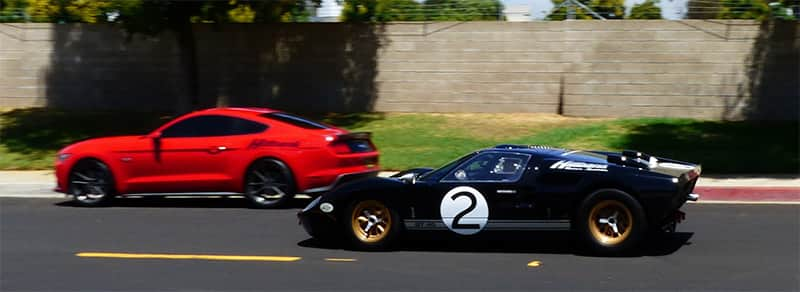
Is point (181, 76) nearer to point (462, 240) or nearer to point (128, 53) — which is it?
point (128, 53)

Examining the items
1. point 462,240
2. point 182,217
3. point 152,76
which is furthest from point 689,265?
point 152,76

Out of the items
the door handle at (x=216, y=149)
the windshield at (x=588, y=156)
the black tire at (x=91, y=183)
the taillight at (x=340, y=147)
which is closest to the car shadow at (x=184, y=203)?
the black tire at (x=91, y=183)

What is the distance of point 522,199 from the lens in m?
9.42

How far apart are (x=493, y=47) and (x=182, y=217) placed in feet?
36.3

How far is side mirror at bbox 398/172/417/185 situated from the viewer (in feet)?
32.3

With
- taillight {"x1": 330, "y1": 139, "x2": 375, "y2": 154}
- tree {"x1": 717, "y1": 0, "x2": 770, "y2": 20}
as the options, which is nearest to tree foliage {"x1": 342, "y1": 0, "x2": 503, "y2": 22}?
tree {"x1": 717, "y1": 0, "x2": 770, "y2": 20}

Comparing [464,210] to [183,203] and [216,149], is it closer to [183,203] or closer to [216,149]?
[216,149]

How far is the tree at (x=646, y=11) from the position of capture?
2208cm

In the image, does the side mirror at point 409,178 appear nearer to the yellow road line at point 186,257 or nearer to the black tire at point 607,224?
the yellow road line at point 186,257

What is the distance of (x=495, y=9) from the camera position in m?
23.2

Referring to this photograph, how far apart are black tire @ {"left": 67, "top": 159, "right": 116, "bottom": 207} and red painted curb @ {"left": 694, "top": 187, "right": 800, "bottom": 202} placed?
27.2 ft

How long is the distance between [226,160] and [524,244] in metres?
4.97

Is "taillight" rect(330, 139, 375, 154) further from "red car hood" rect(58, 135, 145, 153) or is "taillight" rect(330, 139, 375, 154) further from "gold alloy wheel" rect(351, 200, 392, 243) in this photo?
"gold alloy wheel" rect(351, 200, 392, 243)

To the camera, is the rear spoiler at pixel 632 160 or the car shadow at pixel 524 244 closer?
the rear spoiler at pixel 632 160
